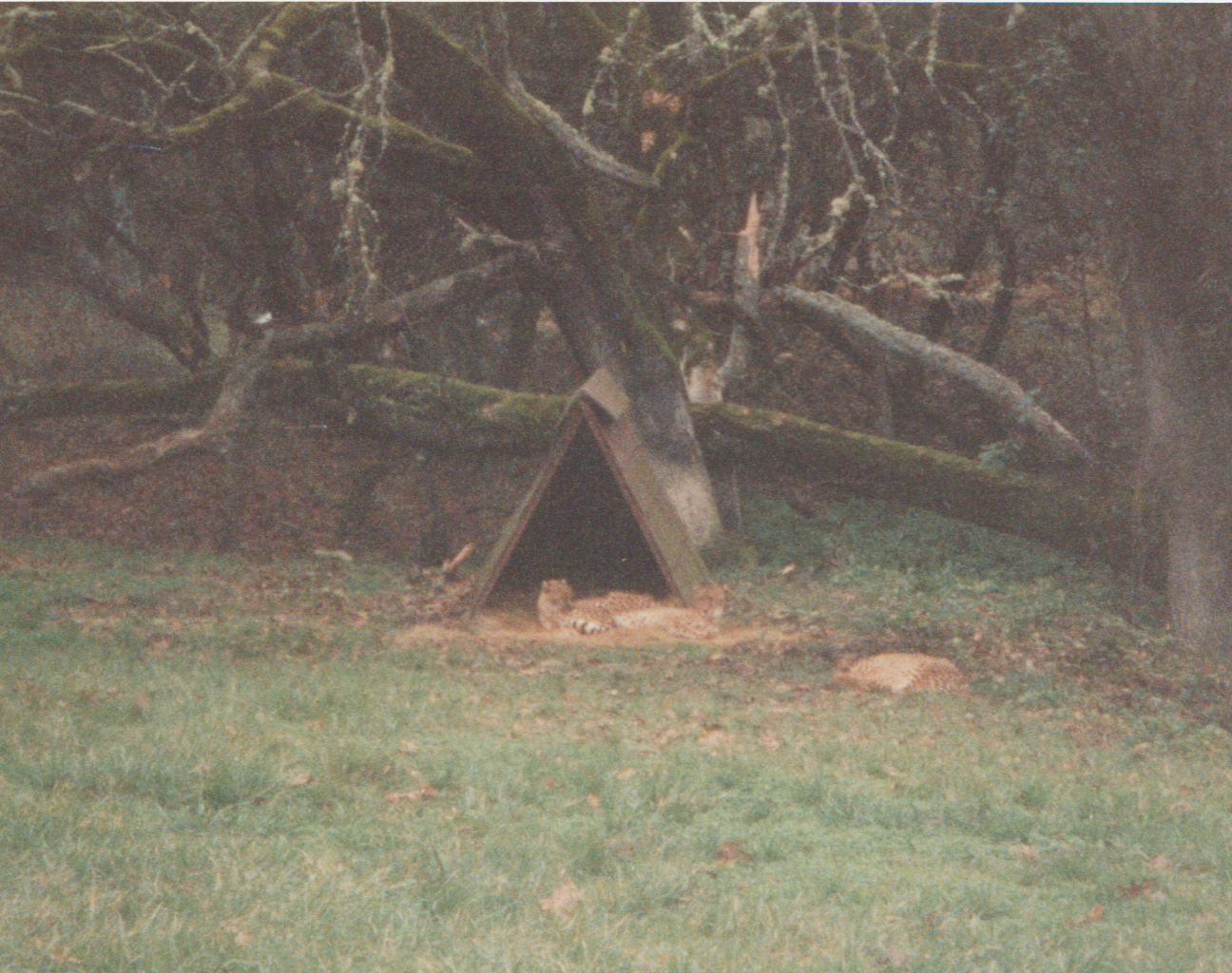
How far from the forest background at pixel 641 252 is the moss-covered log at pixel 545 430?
0.04 m

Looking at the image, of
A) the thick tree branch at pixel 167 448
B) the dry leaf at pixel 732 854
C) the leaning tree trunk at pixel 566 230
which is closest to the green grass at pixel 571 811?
the dry leaf at pixel 732 854

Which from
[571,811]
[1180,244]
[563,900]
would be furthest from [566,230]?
[563,900]

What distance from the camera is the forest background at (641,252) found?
393 inches

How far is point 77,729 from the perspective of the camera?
6059 mm

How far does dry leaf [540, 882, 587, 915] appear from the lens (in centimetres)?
432

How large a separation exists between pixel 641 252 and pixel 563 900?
11.1m

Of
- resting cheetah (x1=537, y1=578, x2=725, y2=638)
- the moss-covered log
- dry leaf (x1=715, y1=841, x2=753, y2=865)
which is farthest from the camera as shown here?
the moss-covered log

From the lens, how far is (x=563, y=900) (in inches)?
174

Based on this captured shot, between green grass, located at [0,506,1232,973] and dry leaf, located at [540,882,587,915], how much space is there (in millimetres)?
18

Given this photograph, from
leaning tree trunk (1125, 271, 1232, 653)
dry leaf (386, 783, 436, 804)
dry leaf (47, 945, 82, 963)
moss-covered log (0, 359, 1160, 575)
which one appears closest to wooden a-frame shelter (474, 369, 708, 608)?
moss-covered log (0, 359, 1160, 575)

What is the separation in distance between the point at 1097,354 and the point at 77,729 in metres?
15.7

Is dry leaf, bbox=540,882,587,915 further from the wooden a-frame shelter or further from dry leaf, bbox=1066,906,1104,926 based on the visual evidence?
the wooden a-frame shelter

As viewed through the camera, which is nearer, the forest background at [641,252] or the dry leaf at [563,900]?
the dry leaf at [563,900]

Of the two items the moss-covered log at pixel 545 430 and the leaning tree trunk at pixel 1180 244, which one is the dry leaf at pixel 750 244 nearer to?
the moss-covered log at pixel 545 430
